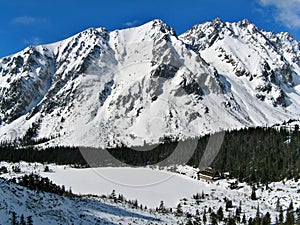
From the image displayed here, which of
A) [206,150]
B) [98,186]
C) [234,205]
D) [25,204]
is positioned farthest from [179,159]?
[25,204]

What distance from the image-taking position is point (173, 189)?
307 feet

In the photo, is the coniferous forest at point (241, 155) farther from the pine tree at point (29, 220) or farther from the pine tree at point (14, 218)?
the pine tree at point (14, 218)

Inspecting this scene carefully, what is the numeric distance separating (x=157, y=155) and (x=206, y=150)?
24.3m

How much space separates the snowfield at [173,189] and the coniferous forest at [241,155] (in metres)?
7.41

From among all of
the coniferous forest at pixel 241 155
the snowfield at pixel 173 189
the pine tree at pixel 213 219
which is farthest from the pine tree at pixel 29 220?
the coniferous forest at pixel 241 155

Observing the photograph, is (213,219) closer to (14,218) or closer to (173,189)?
(14,218)

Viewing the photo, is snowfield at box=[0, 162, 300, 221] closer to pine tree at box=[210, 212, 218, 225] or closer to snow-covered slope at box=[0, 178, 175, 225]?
pine tree at box=[210, 212, 218, 225]

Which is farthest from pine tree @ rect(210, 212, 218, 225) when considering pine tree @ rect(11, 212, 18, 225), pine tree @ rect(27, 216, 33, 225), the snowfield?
pine tree @ rect(11, 212, 18, 225)

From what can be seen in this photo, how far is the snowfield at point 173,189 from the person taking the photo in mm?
73750

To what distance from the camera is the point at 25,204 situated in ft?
122

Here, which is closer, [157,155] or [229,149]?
[229,149]

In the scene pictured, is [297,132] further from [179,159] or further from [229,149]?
[179,159]

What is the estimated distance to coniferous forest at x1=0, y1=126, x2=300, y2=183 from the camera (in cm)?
10238

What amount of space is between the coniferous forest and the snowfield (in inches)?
292
